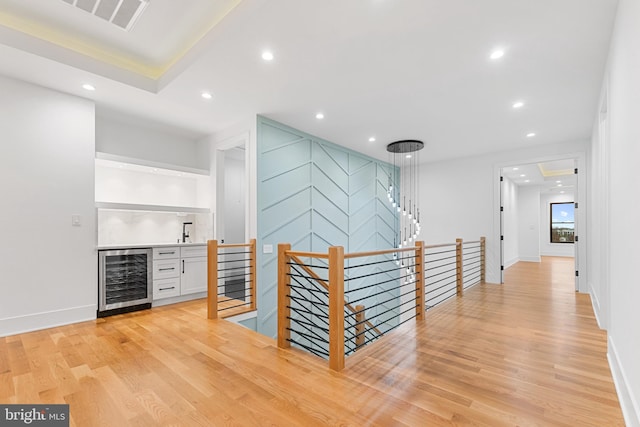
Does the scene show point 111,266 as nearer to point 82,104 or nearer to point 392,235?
point 82,104

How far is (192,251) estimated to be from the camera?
4617 millimetres

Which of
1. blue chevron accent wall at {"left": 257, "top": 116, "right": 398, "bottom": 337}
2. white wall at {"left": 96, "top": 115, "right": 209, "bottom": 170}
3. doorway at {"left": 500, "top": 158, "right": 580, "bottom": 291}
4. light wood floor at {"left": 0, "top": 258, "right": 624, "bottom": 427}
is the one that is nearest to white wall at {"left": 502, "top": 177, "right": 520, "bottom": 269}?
doorway at {"left": 500, "top": 158, "right": 580, "bottom": 291}

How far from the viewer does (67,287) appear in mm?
3455

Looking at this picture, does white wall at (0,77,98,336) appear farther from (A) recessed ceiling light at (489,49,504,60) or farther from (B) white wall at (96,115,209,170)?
(A) recessed ceiling light at (489,49,504,60)

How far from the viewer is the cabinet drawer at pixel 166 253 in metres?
4.19

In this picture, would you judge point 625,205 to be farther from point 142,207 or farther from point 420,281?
point 142,207

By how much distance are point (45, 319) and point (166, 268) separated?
1373mm

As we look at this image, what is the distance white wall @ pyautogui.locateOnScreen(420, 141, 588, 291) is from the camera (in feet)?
18.4

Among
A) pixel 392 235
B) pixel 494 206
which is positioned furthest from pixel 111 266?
pixel 494 206

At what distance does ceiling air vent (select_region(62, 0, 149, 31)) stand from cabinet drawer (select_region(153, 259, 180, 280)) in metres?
2.98

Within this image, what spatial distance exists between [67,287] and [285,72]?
3.61 metres

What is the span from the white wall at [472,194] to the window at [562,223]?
23.7ft


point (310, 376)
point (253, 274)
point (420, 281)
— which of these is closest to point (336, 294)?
point (310, 376)

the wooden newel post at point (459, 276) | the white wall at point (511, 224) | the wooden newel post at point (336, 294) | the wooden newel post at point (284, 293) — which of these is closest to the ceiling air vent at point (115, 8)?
the wooden newel post at point (284, 293)
